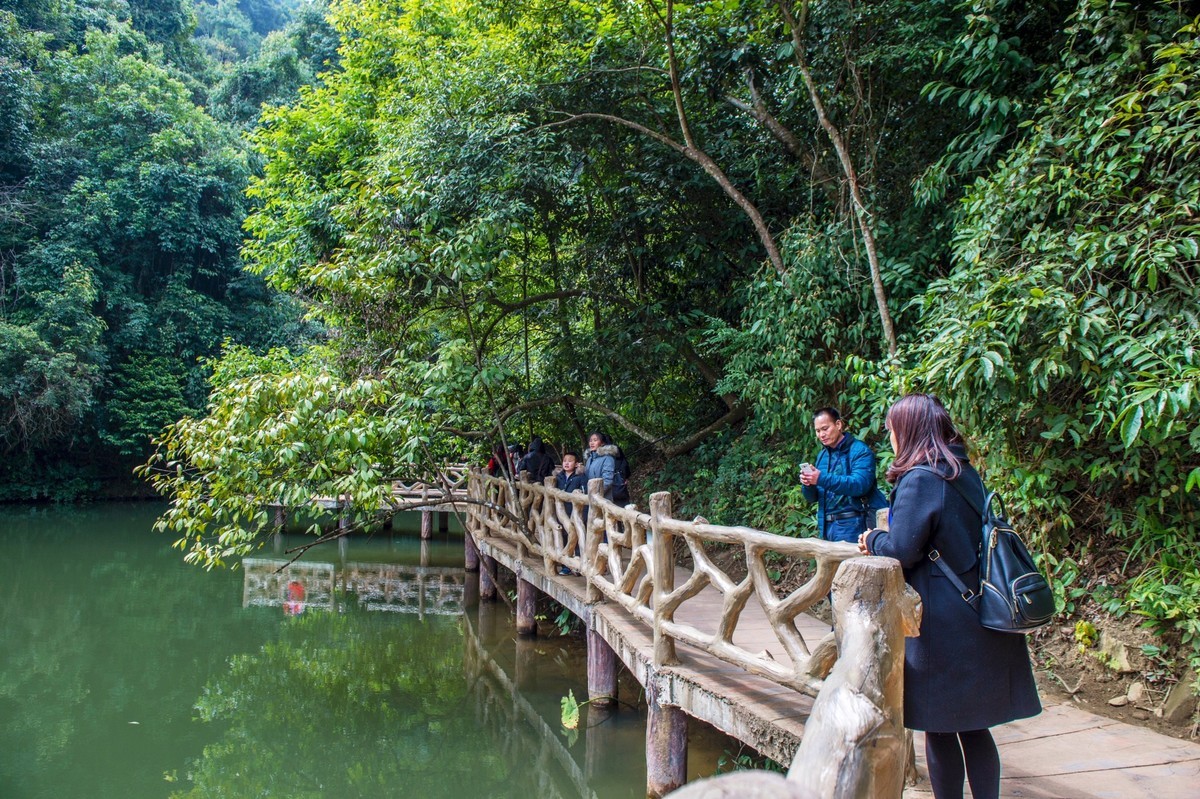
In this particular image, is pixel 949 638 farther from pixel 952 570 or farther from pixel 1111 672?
pixel 1111 672

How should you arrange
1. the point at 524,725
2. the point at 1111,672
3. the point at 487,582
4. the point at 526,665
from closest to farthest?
1. the point at 1111,672
2. the point at 524,725
3. the point at 526,665
4. the point at 487,582

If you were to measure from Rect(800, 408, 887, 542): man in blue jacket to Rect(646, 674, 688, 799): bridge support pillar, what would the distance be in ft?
4.74

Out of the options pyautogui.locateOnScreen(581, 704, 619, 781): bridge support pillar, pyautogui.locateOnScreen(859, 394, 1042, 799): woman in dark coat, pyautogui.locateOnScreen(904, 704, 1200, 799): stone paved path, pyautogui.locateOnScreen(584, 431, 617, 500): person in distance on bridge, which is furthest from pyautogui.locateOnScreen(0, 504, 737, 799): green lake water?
pyautogui.locateOnScreen(859, 394, 1042, 799): woman in dark coat

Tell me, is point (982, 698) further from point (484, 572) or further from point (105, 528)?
point (105, 528)

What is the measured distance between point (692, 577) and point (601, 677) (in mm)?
2704

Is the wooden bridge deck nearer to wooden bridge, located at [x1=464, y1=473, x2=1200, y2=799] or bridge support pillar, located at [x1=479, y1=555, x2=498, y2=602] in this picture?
wooden bridge, located at [x1=464, y1=473, x2=1200, y2=799]

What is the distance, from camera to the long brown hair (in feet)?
8.63

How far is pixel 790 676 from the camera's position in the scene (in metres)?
3.64

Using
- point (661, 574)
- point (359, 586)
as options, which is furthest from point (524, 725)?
point (359, 586)

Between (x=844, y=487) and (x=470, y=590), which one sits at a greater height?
(x=844, y=487)

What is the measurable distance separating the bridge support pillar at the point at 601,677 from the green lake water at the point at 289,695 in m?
0.16

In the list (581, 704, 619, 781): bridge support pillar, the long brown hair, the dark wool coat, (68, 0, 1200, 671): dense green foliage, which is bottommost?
(581, 704, 619, 781): bridge support pillar

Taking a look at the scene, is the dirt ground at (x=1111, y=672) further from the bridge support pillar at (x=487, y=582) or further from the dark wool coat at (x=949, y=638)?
the bridge support pillar at (x=487, y=582)

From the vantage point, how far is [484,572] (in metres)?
12.4
